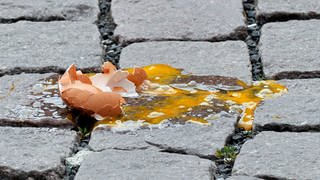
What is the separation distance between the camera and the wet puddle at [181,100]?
2777mm

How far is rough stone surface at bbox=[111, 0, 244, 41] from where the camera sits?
338cm

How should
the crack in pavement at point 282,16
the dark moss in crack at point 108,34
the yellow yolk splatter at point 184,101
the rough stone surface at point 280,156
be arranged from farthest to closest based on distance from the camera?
the crack in pavement at point 282,16, the dark moss in crack at point 108,34, the yellow yolk splatter at point 184,101, the rough stone surface at point 280,156

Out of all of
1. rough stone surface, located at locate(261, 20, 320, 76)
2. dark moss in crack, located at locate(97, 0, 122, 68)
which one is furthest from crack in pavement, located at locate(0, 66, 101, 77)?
rough stone surface, located at locate(261, 20, 320, 76)

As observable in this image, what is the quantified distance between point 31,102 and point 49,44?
1.59 ft

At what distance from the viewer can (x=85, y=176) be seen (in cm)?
245

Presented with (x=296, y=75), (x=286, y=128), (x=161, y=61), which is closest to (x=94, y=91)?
(x=161, y=61)

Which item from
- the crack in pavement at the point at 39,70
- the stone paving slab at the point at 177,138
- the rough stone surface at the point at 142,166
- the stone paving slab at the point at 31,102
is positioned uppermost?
the rough stone surface at the point at 142,166

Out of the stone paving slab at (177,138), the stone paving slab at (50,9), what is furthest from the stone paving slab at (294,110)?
the stone paving slab at (50,9)

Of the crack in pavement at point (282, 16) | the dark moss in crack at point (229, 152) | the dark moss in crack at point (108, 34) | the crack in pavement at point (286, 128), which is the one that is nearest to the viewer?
the dark moss in crack at point (229, 152)

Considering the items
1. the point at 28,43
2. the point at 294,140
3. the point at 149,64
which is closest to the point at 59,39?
the point at 28,43

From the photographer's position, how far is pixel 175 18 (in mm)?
3512

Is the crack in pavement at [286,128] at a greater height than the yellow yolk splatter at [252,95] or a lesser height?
greater

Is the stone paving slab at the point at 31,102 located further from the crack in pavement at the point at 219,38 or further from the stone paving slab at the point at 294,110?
the stone paving slab at the point at 294,110

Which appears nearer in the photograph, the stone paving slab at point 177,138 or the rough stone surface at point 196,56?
the stone paving slab at point 177,138
